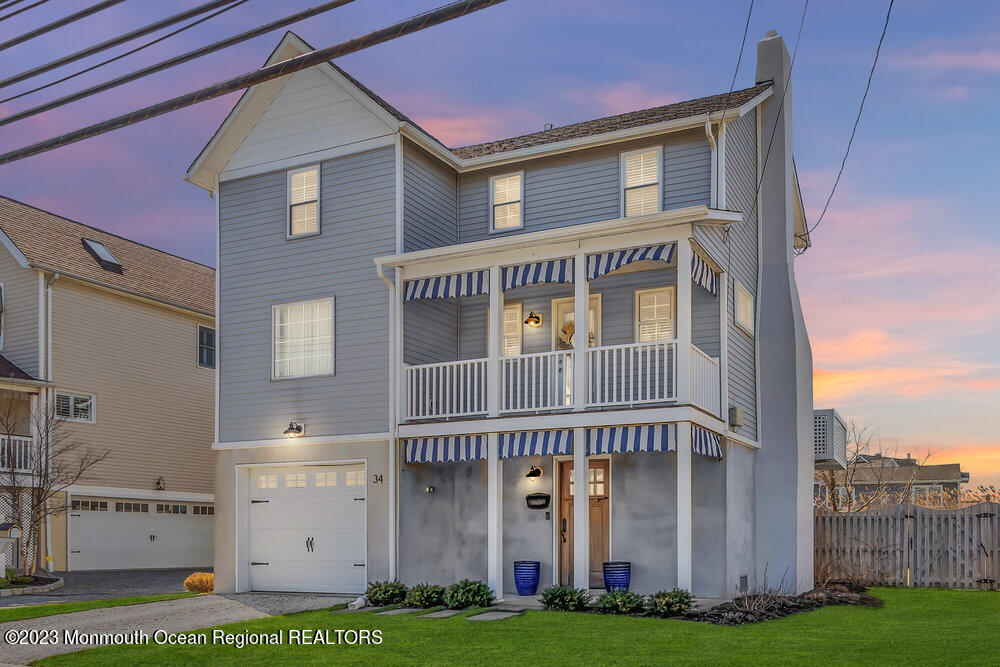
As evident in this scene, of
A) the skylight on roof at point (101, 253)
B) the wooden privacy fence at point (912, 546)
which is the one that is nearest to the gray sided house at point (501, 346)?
the wooden privacy fence at point (912, 546)

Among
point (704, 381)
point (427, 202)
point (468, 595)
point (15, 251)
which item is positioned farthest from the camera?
point (15, 251)

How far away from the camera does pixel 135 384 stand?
88.5 ft

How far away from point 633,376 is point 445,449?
339 cm

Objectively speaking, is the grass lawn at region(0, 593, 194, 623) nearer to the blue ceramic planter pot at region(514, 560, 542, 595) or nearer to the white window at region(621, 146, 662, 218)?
the blue ceramic planter pot at region(514, 560, 542, 595)

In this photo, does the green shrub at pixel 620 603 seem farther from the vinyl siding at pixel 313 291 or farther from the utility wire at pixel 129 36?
the utility wire at pixel 129 36

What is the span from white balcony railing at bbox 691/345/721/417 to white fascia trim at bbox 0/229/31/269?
17.3 meters

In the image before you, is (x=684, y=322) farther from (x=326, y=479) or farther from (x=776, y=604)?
(x=326, y=479)

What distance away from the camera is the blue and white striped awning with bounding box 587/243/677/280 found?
14.9 meters

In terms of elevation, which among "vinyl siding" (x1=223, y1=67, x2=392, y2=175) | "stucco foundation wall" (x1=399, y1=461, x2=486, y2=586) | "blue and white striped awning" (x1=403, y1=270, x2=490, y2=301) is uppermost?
"vinyl siding" (x1=223, y1=67, x2=392, y2=175)

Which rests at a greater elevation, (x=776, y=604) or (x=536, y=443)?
(x=536, y=443)

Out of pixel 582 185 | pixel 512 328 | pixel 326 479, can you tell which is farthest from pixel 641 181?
pixel 326 479

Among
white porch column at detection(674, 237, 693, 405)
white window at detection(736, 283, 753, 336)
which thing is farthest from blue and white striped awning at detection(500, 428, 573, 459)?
white window at detection(736, 283, 753, 336)

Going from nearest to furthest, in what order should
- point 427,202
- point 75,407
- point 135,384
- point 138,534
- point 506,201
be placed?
point 427,202
point 506,201
point 75,407
point 138,534
point 135,384

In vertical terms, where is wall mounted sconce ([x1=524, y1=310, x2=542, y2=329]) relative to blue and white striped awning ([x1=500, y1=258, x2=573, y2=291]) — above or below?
below
